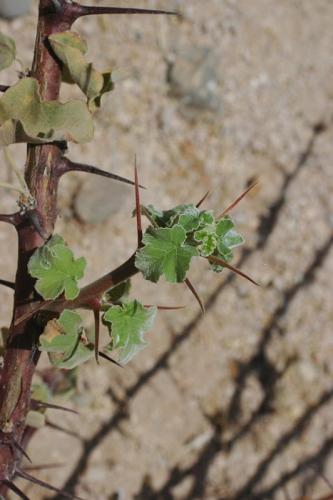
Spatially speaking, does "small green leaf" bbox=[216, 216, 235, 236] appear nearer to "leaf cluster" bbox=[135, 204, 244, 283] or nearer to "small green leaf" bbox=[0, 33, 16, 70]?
"leaf cluster" bbox=[135, 204, 244, 283]

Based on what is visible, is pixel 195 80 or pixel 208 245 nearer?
pixel 208 245

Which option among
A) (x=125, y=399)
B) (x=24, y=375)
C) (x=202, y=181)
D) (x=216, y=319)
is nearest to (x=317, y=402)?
(x=216, y=319)

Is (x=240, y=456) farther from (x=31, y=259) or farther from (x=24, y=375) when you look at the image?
(x=31, y=259)

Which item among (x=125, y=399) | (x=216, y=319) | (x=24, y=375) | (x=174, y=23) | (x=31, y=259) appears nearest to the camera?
(x=31, y=259)

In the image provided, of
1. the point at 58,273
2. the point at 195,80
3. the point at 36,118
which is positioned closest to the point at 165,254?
the point at 58,273

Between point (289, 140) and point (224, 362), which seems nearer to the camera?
point (224, 362)

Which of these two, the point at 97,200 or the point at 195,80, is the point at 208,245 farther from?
the point at 195,80
